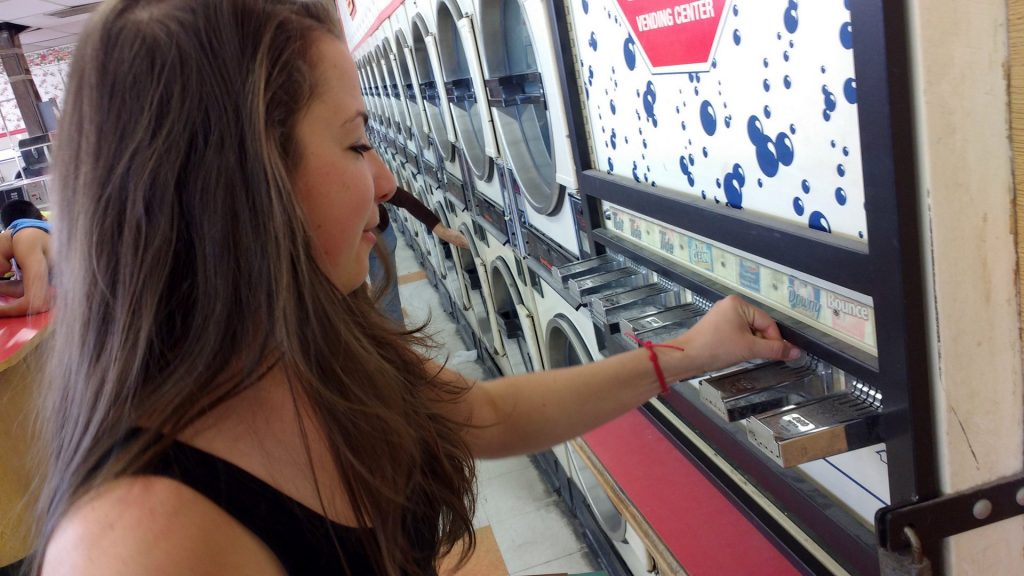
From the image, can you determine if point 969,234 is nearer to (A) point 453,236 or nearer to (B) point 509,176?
(B) point 509,176

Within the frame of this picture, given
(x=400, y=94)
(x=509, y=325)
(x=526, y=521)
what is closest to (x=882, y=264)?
(x=526, y=521)

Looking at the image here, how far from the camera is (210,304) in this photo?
26.8 inches

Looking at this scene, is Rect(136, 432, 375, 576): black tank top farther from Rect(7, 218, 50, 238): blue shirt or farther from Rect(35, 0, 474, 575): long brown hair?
Rect(7, 218, 50, 238): blue shirt

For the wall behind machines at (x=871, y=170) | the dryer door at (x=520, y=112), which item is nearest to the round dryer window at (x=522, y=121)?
the dryer door at (x=520, y=112)

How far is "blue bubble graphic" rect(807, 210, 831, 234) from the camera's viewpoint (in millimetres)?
716

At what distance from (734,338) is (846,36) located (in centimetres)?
38

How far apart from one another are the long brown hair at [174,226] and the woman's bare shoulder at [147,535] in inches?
0.9

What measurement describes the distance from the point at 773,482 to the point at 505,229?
4.95 feet

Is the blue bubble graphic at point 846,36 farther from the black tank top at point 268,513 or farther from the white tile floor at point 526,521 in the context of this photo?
the white tile floor at point 526,521

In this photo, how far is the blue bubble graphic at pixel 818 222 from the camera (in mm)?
716

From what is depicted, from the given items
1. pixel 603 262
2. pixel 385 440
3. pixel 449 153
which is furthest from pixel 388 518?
pixel 449 153

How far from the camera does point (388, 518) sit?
770mm

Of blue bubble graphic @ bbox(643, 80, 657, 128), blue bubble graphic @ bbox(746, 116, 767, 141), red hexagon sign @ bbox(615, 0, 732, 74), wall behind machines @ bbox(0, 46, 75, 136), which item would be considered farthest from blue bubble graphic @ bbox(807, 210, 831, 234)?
wall behind machines @ bbox(0, 46, 75, 136)

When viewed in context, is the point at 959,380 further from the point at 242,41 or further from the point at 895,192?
the point at 242,41
